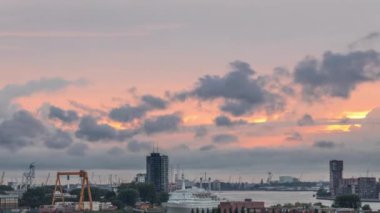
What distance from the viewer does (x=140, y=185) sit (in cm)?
17300

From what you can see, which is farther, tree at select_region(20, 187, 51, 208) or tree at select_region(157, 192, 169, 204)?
tree at select_region(157, 192, 169, 204)

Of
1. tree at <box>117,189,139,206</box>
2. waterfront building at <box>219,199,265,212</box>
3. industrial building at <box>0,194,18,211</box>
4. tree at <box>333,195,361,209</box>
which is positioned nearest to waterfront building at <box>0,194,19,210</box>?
industrial building at <box>0,194,18,211</box>

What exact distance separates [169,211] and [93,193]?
2173 inches

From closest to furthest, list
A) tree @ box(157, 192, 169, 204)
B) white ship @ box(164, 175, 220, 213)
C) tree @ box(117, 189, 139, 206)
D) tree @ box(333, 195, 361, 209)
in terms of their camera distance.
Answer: white ship @ box(164, 175, 220, 213) → tree @ box(333, 195, 361, 209) → tree @ box(117, 189, 139, 206) → tree @ box(157, 192, 169, 204)

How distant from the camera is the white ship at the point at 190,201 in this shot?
114062 millimetres

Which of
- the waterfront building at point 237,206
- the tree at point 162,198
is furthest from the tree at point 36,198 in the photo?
the waterfront building at point 237,206

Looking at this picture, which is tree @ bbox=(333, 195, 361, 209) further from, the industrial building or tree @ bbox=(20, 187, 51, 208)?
tree @ bbox=(20, 187, 51, 208)

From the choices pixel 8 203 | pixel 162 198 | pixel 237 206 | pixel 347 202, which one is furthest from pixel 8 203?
pixel 347 202

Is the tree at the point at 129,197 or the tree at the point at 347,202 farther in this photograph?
the tree at the point at 129,197

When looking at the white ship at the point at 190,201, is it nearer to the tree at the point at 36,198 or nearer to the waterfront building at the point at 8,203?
the waterfront building at the point at 8,203

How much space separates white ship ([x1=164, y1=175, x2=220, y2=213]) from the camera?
114062 millimetres

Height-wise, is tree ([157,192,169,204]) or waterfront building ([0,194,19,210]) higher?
tree ([157,192,169,204])

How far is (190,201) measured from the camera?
115625 millimetres

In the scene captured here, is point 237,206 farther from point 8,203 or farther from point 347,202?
point 8,203
